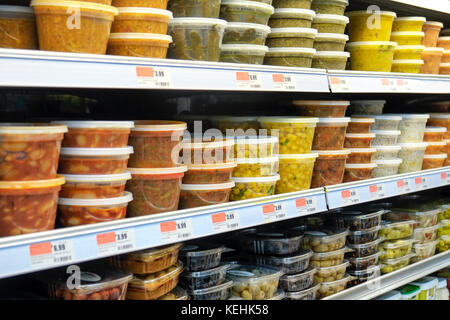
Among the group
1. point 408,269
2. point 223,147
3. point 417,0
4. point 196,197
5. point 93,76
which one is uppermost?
point 417,0

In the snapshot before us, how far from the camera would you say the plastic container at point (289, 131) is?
→ 1.94m

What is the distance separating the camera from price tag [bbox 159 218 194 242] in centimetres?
146

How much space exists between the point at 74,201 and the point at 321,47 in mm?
1168

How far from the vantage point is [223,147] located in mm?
1714

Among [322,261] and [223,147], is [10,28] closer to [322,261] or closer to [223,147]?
[223,147]

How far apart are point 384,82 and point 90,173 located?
1312 mm

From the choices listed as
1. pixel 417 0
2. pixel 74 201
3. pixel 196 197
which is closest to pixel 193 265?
pixel 196 197

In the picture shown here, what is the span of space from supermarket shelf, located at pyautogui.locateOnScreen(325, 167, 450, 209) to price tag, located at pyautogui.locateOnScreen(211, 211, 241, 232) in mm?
480

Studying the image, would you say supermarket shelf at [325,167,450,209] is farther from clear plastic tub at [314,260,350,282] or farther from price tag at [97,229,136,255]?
price tag at [97,229,136,255]

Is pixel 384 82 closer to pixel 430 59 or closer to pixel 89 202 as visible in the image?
pixel 430 59

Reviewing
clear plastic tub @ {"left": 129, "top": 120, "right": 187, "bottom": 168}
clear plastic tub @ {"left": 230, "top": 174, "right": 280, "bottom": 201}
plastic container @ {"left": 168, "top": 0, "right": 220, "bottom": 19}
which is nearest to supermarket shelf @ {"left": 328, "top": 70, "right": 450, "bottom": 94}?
clear plastic tub @ {"left": 230, "top": 174, "right": 280, "bottom": 201}

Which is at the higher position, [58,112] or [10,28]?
[10,28]

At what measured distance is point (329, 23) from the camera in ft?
6.81

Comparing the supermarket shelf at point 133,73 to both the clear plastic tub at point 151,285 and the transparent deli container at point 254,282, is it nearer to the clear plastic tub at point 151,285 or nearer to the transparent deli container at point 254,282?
the clear plastic tub at point 151,285
